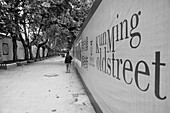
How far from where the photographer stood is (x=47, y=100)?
15.5 feet

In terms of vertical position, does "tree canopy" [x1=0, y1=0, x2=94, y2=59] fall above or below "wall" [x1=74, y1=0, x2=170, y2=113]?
above

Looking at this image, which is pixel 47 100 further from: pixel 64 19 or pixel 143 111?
pixel 64 19

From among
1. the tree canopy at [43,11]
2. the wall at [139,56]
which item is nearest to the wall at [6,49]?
the tree canopy at [43,11]

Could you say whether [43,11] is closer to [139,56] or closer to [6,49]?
[6,49]

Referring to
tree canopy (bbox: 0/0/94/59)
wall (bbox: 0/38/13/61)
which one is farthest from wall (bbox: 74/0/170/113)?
wall (bbox: 0/38/13/61)

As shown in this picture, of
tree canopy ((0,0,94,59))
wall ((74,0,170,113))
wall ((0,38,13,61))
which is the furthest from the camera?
wall ((0,38,13,61))

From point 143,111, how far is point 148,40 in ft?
2.40

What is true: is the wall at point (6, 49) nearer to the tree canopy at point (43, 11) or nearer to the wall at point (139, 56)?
the tree canopy at point (43, 11)

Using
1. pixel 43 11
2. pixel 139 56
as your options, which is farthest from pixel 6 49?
pixel 139 56

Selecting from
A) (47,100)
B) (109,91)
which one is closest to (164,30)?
(109,91)

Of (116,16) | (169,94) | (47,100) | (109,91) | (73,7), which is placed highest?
(73,7)

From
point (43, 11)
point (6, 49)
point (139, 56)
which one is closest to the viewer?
point (139, 56)

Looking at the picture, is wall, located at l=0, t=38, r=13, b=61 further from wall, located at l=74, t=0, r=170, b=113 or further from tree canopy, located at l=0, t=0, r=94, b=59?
wall, located at l=74, t=0, r=170, b=113

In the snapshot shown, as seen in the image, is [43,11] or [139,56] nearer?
[139,56]
